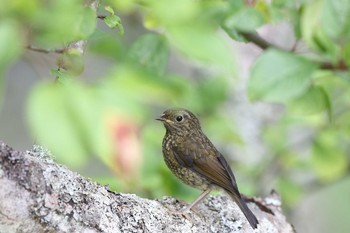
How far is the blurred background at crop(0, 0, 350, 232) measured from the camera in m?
1.56

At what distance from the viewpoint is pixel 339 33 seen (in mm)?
3439

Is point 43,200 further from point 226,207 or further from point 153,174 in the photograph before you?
point 153,174

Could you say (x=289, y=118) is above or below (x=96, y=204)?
above

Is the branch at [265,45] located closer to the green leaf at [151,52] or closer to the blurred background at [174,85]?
the blurred background at [174,85]

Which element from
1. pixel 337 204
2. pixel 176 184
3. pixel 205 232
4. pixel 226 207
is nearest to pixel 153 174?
pixel 176 184

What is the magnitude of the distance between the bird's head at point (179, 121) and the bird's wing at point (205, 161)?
0.37ft

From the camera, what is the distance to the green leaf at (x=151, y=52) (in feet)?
11.3

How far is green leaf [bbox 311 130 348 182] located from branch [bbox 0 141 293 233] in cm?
244

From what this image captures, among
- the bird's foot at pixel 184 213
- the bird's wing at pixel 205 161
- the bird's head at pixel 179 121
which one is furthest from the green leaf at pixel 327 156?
the bird's foot at pixel 184 213

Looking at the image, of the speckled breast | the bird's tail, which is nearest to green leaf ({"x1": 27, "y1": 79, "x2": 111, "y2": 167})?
the bird's tail

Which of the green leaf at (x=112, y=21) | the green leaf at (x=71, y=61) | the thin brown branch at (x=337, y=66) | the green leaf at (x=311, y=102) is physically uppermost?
the thin brown branch at (x=337, y=66)

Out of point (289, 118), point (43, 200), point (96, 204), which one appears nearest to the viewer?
point (43, 200)

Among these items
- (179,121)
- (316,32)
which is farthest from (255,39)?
(179,121)

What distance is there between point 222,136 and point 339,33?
2254 mm
